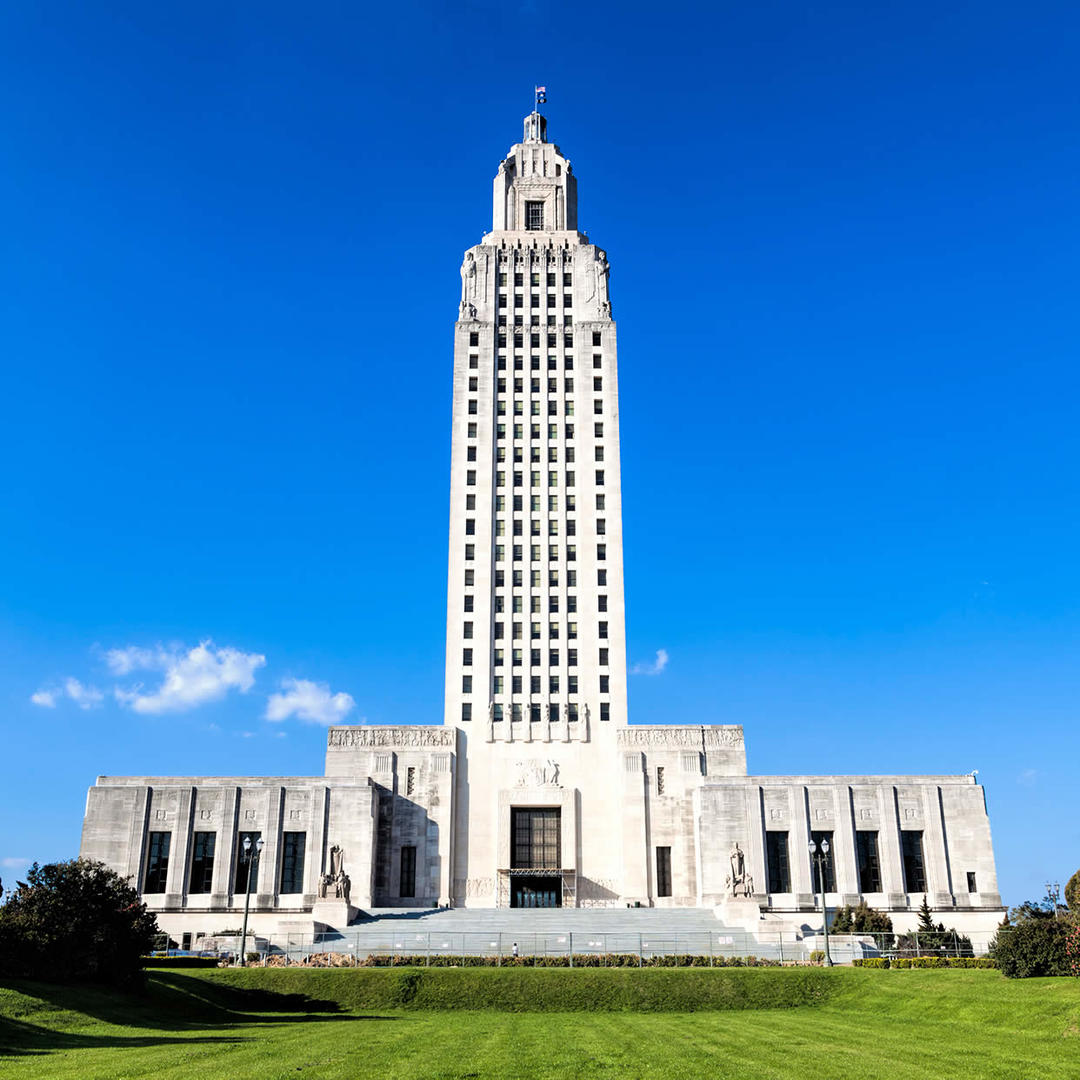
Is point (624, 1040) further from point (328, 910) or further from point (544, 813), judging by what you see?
point (544, 813)

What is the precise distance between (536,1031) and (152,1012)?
11.1 m

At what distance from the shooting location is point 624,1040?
24812mm

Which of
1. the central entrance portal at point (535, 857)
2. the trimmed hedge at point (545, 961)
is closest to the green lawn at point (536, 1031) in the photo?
the trimmed hedge at point (545, 961)

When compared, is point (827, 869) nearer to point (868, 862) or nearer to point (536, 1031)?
point (868, 862)

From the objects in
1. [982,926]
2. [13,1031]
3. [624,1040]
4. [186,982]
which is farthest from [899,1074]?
[982,926]

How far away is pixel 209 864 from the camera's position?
66.9 metres

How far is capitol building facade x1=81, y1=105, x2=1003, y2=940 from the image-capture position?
66.6m

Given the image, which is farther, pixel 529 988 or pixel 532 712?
pixel 532 712

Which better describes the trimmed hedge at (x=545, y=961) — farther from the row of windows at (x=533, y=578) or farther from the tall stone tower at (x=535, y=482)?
the row of windows at (x=533, y=578)

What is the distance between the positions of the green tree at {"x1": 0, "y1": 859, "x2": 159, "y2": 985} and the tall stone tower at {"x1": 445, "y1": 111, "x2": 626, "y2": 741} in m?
43.8

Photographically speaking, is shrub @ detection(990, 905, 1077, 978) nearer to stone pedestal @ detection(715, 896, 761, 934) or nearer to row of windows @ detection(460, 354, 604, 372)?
stone pedestal @ detection(715, 896, 761, 934)

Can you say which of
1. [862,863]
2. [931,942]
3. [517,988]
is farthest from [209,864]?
[931,942]

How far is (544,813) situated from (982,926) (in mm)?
30207

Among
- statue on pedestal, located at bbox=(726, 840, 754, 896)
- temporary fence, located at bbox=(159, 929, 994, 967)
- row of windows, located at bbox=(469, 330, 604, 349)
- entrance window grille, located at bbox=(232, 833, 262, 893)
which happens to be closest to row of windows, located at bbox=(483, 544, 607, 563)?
row of windows, located at bbox=(469, 330, 604, 349)
